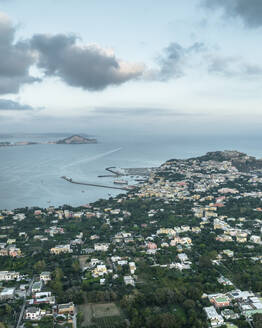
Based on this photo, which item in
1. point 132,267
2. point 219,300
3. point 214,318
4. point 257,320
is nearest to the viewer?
point 257,320

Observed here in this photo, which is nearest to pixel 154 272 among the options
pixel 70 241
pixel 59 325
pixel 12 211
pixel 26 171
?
pixel 59 325

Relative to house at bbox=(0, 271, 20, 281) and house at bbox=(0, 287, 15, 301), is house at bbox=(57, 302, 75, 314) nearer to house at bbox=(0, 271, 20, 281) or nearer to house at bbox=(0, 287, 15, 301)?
house at bbox=(0, 287, 15, 301)

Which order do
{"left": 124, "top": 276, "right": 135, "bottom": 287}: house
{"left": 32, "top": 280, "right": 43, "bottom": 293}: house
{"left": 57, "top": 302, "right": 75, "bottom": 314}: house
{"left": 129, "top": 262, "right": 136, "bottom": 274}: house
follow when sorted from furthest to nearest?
{"left": 129, "top": 262, "right": 136, "bottom": 274}: house
{"left": 124, "top": 276, "right": 135, "bottom": 287}: house
{"left": 32, "top": 280, "right": 43, "bottom": 293}: house
{"left": 57, "top": 302, "right": 75, "bottom": 314}: house

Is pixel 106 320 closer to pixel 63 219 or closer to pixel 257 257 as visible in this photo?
pixel 257 257

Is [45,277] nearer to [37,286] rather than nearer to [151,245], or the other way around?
[37,286]

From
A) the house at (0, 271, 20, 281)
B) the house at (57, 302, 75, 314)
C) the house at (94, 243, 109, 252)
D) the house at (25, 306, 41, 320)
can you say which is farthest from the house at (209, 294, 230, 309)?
the house at (0, 271, 20, 281)

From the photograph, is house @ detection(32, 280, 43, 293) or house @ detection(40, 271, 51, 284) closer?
house @ detection(32, 280, 43, 293)

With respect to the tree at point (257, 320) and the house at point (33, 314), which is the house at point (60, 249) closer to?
the house at point (33, 314)

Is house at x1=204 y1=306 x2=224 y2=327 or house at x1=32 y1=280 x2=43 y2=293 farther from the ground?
house at x1=32 y1=280 x2=43 y2=293

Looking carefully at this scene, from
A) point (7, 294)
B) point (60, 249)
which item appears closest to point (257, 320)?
point (7, 294)
